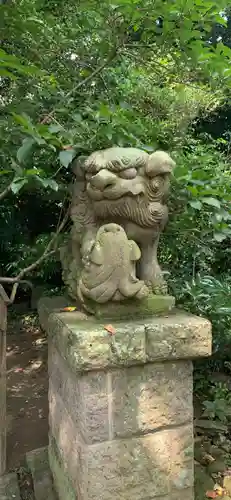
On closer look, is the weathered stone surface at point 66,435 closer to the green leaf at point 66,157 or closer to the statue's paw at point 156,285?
the statue's paw at point 156,285

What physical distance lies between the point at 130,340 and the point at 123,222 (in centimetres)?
51

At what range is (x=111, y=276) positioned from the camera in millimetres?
1722

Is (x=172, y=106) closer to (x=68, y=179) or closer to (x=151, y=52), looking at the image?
(x=151, y=52)

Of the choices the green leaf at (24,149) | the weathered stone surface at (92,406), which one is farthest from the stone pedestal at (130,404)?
the green leaf at (24,149)

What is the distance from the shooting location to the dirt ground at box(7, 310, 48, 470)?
2.96m

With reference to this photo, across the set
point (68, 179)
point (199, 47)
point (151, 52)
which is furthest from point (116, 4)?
point (68, 179)

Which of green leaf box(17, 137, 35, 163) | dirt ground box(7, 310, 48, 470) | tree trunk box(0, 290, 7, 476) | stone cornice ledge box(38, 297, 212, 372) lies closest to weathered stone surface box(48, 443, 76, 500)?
tree trunk box(0, 290, 7, 476)

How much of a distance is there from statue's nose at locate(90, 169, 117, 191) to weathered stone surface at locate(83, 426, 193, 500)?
104 centimetres

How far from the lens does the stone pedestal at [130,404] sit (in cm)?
169

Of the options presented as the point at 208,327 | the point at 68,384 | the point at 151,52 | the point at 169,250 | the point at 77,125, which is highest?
the point at 151,52

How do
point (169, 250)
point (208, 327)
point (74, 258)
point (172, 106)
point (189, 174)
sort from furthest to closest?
point (172, 106) → point (169, 250) → point (74, 258) → point (189, 174) → point (208, 327)

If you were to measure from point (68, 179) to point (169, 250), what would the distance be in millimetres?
921

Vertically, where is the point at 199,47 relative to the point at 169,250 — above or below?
above

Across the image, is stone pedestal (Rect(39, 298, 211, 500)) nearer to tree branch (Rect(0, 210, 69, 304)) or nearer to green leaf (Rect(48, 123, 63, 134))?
tree branch (Rect(0, 210, 69, 304))
